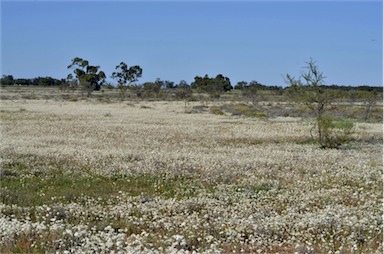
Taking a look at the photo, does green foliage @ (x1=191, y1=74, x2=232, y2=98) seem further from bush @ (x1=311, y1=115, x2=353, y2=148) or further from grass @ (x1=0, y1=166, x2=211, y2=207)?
grass @ (x1=0, y1=166, x2=211, y2=207)

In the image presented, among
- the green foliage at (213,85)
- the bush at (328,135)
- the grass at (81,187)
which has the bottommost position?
the grass at (81,187)

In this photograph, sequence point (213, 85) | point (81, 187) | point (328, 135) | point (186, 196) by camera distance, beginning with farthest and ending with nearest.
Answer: point (213, 85) < point (328, 135) < point (81, 187) < point (186, 196)

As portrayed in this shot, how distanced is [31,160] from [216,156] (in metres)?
Answer: 7.50

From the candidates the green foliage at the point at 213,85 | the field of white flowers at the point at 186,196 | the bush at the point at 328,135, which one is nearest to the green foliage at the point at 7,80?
the green foliage at the point at 213,85

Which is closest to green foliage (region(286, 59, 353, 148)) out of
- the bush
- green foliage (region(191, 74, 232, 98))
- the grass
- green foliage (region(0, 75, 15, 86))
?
the bush

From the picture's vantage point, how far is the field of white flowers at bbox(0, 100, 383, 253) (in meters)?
8.79

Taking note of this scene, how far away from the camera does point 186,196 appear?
13625mm

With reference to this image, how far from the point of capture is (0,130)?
2959 centimetres

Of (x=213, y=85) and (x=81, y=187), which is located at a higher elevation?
(x=213, y=85)

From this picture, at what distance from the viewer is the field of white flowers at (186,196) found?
8789 mm

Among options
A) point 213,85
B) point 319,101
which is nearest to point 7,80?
point 213,85

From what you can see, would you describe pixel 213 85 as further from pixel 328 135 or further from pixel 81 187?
pixel 81 187

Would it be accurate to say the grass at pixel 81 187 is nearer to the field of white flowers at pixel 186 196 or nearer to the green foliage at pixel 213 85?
the field of white flowers at pixel 186 196

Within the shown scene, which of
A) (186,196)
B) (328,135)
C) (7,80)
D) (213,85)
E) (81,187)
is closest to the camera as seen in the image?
(186,196)
